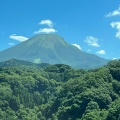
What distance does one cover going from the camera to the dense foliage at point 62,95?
177 ft

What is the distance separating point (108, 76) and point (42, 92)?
98.4 feet

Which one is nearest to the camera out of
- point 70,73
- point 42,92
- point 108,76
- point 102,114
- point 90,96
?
point 102,114

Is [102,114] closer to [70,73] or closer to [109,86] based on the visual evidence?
[109,86]

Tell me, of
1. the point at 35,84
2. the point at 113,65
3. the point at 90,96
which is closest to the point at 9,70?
the point at 35,84

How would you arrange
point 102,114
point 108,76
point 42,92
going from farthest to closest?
point 42,92
point 108,76
point 102,114

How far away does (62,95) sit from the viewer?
65.6m

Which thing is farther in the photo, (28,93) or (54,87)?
(54,87)

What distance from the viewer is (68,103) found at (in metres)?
58.6

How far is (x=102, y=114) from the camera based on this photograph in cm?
4744

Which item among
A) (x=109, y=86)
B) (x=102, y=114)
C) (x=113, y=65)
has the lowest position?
(x=102, y=114)

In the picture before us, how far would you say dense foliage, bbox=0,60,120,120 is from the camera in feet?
177

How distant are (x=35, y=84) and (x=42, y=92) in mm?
3228

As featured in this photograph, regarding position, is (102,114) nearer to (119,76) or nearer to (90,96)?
(90,96)

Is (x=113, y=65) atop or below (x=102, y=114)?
atop
